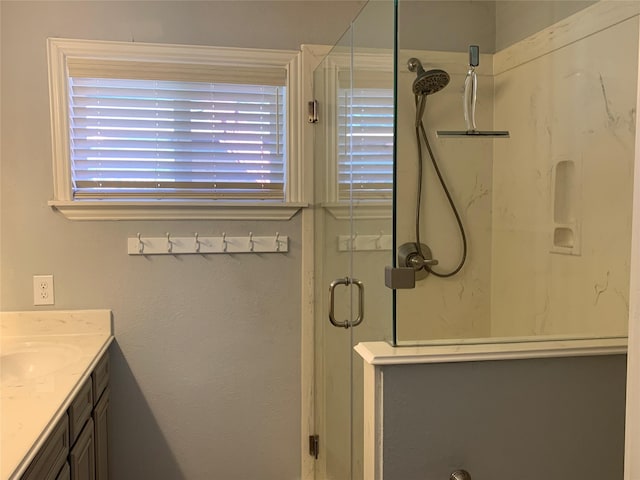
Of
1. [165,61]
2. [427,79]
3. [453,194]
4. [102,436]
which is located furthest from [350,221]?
[102,436]

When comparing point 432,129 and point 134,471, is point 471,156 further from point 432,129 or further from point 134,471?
point 134,471

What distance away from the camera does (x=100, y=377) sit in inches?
78.1

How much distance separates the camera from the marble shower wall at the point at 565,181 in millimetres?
1701

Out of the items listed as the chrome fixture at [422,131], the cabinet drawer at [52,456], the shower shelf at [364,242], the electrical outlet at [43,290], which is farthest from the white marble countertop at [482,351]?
the electrical outlet at [43,290]

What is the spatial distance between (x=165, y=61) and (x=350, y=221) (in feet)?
3.63

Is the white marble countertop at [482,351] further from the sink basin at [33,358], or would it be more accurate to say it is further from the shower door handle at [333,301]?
the sink basin at [33,358]

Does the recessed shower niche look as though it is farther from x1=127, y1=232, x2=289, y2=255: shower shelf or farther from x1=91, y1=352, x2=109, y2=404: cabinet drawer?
x1=91, y1=352, x2=109, y2=404: cabinet drawer

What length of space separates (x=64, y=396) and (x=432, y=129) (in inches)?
67.1

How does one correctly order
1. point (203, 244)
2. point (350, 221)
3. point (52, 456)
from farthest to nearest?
point (203, 244)
point (350, 221)
point (52, 456)

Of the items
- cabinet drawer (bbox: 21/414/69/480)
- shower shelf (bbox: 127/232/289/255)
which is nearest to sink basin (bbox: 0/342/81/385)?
cabinet drawer (bbox: 21/414/69/480)

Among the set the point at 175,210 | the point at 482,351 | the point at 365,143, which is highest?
the point at 365,143

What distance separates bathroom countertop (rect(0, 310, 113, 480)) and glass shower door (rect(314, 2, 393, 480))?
0.91 metres

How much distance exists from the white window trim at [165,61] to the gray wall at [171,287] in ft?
0.13

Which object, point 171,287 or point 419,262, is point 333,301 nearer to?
point 419,262
